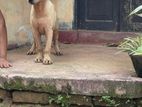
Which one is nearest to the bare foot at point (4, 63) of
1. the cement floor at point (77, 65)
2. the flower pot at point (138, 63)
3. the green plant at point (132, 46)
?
the cement floor at point (77, 65)

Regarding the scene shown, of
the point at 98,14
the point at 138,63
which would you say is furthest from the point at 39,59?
the point at 98,14

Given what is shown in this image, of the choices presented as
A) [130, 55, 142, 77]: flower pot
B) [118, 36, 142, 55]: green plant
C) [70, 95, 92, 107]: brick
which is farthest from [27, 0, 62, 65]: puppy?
[130, 55, 142, 77]: flower pot

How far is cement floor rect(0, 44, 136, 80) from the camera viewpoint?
4.36 m

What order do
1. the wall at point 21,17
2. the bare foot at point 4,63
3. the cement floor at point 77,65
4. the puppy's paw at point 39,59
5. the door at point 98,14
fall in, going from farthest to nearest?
the door at point 98,14
the wall at point 21,17
the puppy's paw at point 39,59
the bare foot at point 4,63
the cement floor at point 77,65

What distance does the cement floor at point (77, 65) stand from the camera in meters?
4.36

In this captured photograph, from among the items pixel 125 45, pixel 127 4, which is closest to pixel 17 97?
pixel 125 45

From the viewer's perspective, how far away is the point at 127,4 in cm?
633

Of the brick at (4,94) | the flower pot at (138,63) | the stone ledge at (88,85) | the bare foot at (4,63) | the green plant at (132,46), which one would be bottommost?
the brick at (4,94)

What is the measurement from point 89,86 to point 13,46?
2.24 meters

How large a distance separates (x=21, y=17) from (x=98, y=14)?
43.7 inches

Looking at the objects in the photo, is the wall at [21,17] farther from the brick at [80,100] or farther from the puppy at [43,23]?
the brick at [80,100]

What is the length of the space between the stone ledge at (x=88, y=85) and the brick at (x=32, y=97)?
7 cm

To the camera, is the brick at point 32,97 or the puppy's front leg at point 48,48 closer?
the brick at point 32,97

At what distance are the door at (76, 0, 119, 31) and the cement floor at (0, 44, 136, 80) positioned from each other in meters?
0.47
